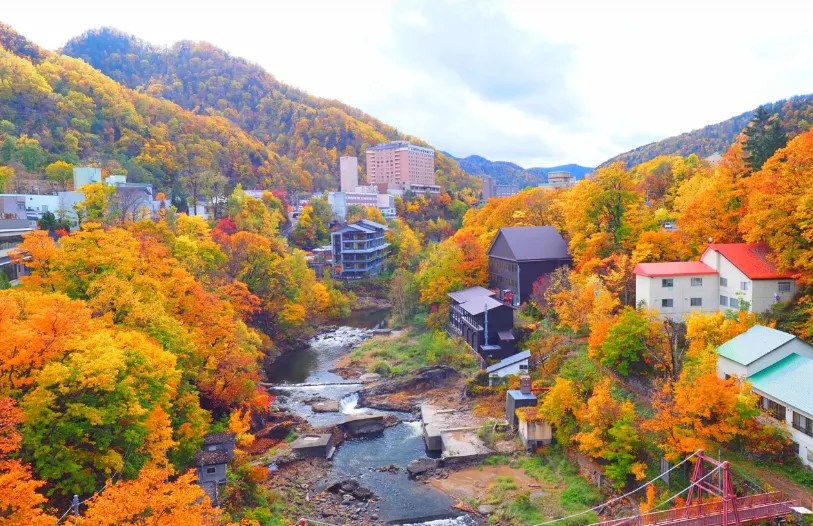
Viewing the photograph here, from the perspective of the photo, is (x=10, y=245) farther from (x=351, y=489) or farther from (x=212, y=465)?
(x=351, y=489)

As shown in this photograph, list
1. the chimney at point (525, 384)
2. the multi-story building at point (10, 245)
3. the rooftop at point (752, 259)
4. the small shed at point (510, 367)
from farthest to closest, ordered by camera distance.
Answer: the small shed at point (510, 367) < the multi-story building at point (10, 245) < the chimney at point (525, 384) < the rooftop at point (752, 259)

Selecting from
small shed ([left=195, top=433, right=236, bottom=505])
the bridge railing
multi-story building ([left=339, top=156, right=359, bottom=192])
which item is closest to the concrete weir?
the bridge railing

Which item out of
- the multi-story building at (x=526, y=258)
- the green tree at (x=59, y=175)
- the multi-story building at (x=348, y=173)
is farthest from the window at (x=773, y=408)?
the multi-story building at (x=348, y=173)

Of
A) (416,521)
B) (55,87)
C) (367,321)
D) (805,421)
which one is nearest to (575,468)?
(416,521)

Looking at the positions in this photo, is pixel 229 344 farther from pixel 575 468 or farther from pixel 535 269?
pixel 535 269

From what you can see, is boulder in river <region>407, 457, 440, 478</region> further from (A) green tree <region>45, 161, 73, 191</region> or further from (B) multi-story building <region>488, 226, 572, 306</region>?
(A) green tree <region>45, 161, 73, 191</region>

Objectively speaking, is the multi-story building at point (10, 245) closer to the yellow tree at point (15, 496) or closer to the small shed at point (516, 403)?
the yellow tree at point (15, 496)
